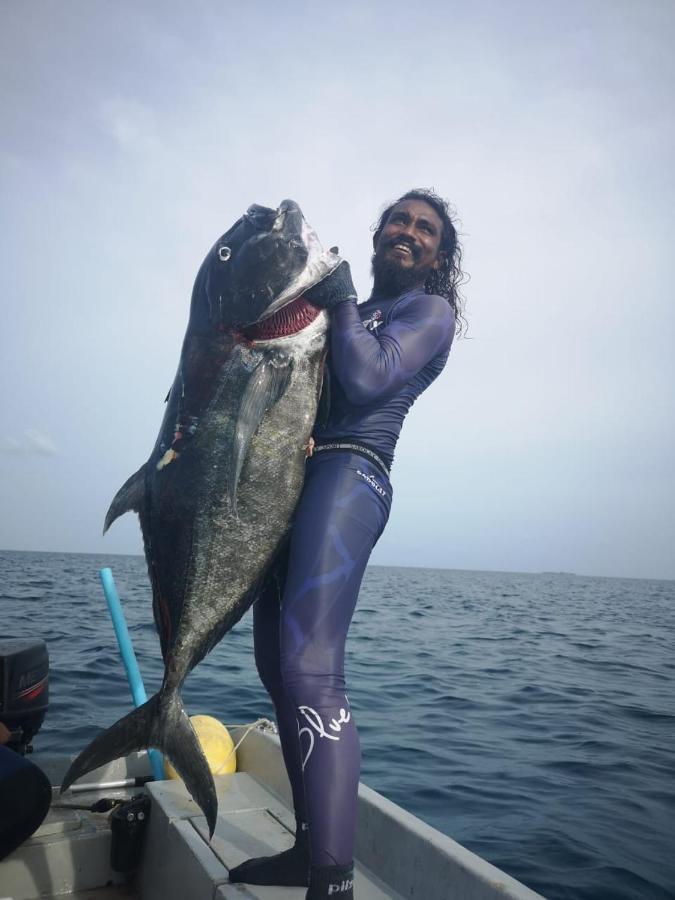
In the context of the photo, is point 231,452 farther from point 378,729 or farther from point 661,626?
point 661,626

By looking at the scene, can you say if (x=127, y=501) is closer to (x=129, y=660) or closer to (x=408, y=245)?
(x=408, y=245)

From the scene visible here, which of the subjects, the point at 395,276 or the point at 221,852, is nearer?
the point at 221,852

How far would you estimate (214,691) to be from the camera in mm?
10250

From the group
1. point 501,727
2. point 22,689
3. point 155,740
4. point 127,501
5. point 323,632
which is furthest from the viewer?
point 501,727

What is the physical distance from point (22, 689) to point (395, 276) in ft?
11.2

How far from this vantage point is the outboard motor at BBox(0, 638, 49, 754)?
4082mm

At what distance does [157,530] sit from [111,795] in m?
2.68

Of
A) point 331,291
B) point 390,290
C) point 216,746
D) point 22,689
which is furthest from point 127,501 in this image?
point 216,746

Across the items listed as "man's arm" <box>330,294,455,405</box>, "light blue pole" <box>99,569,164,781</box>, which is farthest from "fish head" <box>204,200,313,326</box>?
"light blue pole" <box>99,569,164,781</box>

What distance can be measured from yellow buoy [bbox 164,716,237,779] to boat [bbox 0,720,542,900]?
6.2 inches

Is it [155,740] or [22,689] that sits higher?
[155,740]

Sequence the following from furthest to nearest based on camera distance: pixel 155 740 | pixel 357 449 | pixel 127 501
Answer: pixel 127 501 → pixel 357 449 → pixel 155 740

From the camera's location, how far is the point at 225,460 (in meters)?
2.85

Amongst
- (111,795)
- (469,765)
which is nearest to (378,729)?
(469,765)
